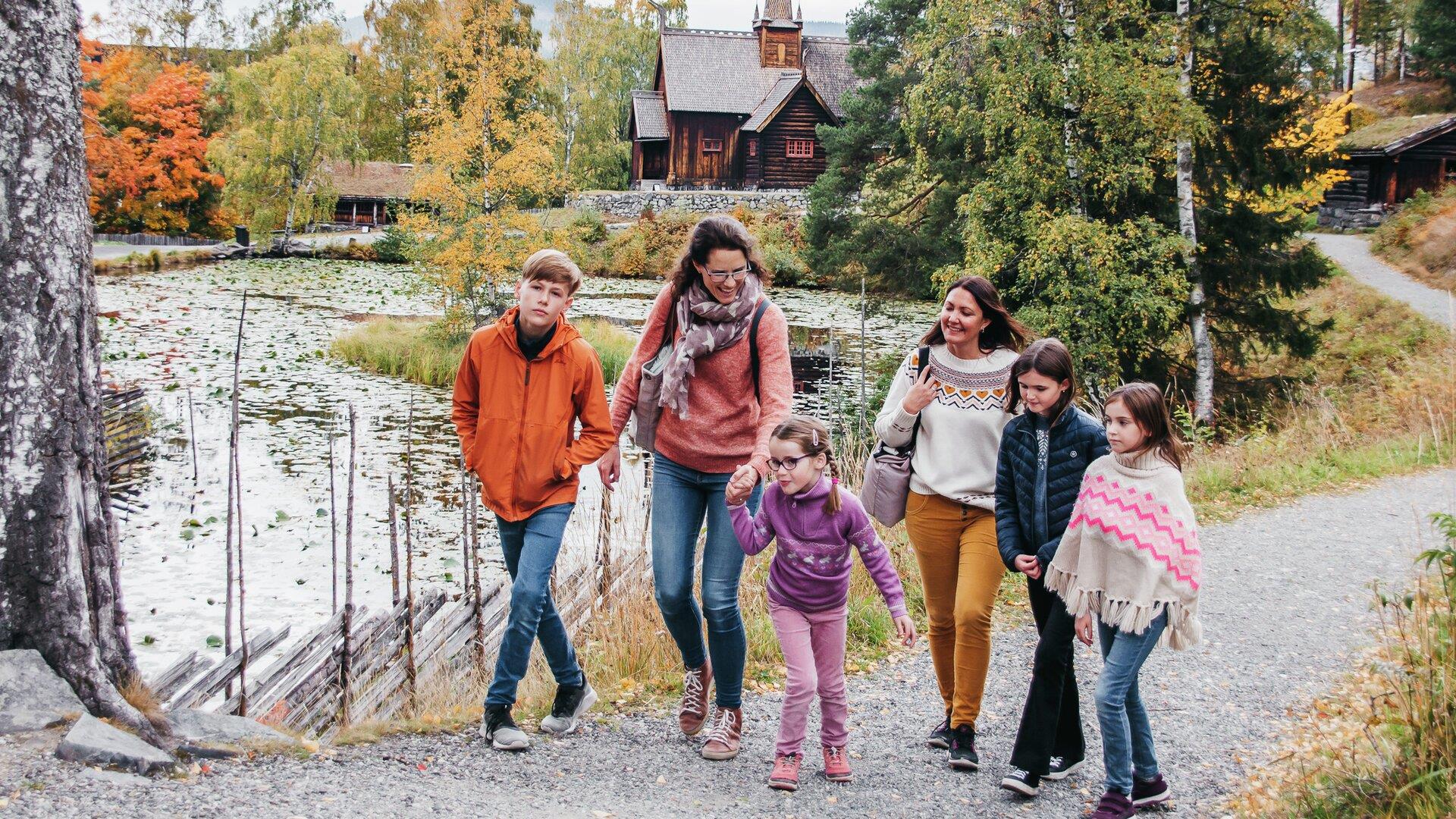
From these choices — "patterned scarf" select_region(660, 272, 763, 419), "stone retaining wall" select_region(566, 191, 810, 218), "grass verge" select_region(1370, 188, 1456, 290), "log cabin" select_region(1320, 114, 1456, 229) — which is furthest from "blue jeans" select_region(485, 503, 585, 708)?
"stone retaining wall" select_region(566, 191, 810, 218)

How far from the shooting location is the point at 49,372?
3.57m

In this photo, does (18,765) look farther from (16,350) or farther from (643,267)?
(643,267)

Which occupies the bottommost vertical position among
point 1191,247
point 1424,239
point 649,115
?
point 1191,247

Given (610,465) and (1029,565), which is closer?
→ (1029,565)

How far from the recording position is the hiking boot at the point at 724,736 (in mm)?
4008

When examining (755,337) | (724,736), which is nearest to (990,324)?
(755,337)

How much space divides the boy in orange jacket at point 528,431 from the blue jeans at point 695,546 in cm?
31

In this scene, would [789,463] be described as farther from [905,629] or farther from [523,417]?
[523,417]

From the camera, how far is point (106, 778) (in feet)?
10.6

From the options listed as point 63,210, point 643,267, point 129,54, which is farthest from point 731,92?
point 63,210

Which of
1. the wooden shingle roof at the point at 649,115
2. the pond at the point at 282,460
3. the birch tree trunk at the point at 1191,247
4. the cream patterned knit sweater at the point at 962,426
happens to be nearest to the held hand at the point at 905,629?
the cream patterned knit sweater at the point at 962,426

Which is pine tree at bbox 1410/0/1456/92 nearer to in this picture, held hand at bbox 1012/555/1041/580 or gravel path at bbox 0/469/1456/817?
gravel path at bbox 0/469/1456/817

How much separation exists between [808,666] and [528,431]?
126cm

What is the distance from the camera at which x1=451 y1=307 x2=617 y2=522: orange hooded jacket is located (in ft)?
12.6
